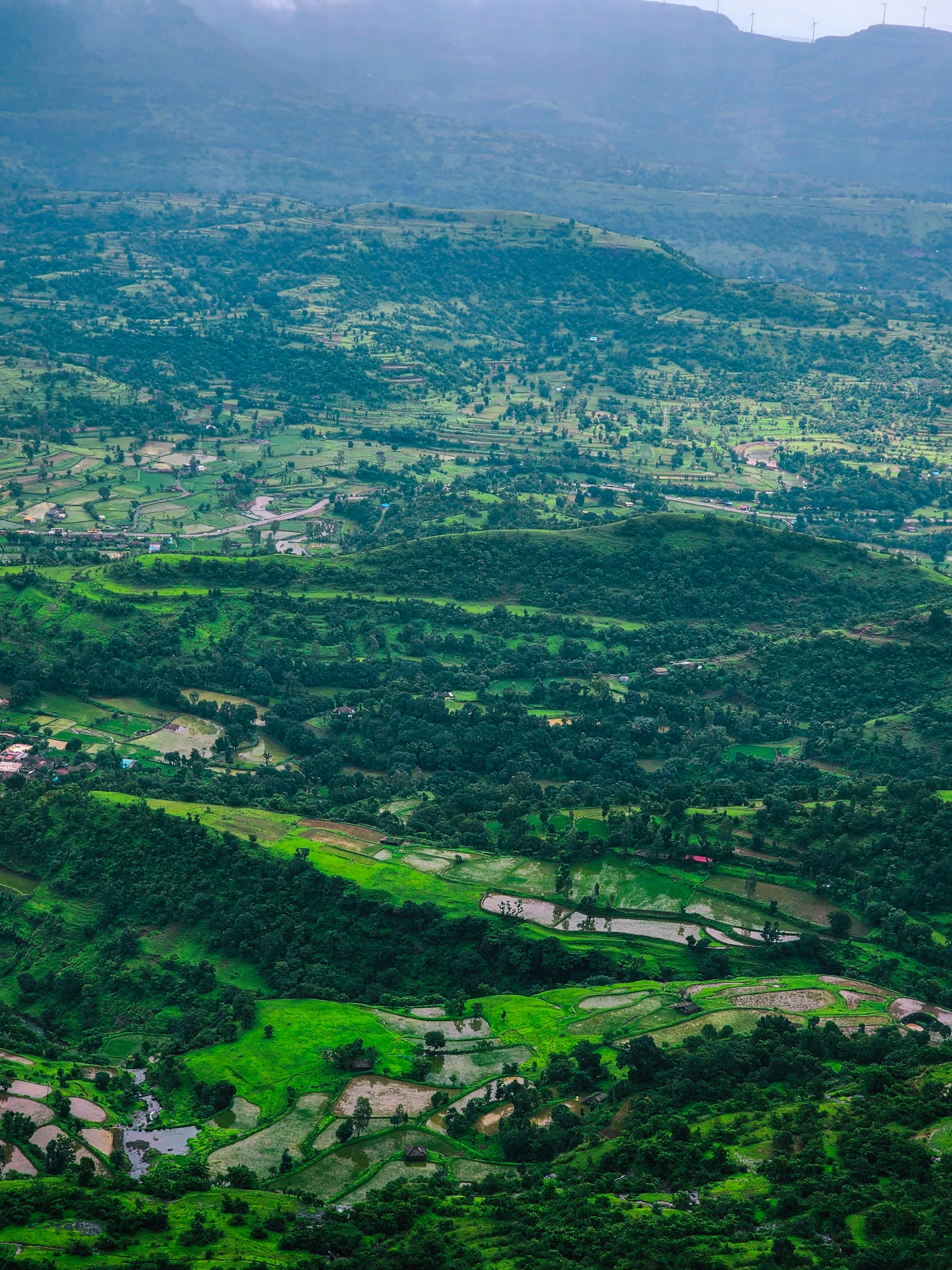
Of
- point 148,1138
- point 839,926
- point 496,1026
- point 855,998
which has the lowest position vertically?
point 148,1138

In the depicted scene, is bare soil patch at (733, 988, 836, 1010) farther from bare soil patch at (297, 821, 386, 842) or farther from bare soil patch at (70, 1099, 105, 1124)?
bare soil patch at (70, 1099, 105, 1124)

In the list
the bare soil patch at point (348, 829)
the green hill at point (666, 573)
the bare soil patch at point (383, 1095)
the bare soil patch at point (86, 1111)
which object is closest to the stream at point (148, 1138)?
the bare soil patch at point (86, 1111)

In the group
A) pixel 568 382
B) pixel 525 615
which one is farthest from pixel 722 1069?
pixel 568 382

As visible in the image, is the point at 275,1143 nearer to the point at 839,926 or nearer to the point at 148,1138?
the point at 148,1138

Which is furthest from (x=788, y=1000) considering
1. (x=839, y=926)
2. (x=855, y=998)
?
(x=839, y=926)

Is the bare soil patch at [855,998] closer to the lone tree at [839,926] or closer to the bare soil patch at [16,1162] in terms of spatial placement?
the lone tree at [839,926]

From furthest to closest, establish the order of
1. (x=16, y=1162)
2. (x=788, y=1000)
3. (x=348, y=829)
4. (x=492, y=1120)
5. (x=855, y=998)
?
1. (x=348, y=829)
2. (x=855, y=998)
3. (x=788, y=1000)
4. (x=492, y=1120)
5. (x=16, y=1162)

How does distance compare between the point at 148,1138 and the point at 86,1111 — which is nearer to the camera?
the point at 148,1138

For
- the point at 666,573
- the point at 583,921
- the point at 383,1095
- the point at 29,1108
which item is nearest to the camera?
the point at 29,1108

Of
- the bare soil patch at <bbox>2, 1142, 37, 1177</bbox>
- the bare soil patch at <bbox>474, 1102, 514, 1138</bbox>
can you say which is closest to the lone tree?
the bare soil patch at <bbox>474, 1102, 514, 1138</bbox>
